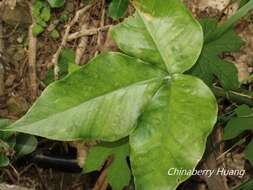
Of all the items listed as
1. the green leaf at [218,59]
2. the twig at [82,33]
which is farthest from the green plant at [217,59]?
the twig at [82,33]

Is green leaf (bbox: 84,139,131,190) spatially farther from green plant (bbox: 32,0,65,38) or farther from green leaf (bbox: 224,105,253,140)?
green plant (bbox: 32,0,65,38)

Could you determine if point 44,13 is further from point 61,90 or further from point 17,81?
point 61,90

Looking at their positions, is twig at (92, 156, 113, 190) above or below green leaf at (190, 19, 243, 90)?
below

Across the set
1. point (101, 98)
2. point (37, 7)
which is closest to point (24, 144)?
point (37, 7)

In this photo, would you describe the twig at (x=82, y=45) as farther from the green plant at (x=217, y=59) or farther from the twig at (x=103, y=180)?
the green plant at (x=217, y=59)

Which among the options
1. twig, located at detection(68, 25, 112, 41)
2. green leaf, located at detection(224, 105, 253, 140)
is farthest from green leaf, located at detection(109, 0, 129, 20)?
green leaf, located at detection(224, 105, 253, 140)

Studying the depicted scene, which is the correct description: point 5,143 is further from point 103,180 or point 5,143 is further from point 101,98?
point 101,98

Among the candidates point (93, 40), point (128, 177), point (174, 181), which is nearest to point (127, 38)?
point (174, 181)
